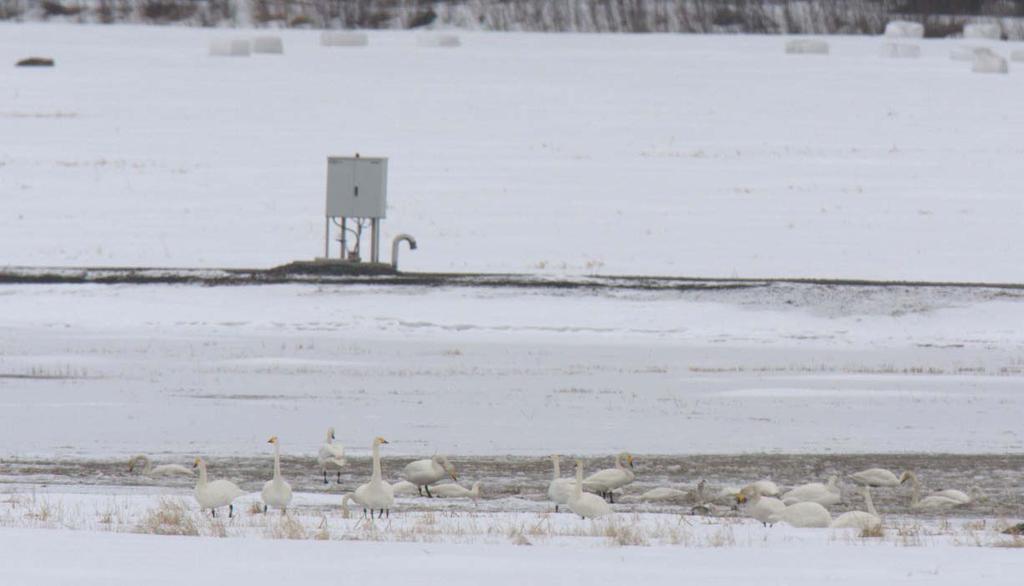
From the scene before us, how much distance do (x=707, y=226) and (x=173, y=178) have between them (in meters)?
9.88

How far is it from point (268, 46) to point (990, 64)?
1952 cm

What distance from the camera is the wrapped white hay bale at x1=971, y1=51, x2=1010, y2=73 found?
5059cm

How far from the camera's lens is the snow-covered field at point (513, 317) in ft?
33.7

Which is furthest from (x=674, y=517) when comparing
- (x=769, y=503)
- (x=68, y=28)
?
(x=68, y=28)

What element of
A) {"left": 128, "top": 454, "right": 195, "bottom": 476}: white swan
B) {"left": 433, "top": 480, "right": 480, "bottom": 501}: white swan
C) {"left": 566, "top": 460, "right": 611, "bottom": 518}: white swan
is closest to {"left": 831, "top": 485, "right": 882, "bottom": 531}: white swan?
{"left": 566, "top": 460, "right": 611, "bottom": 518}: white swan

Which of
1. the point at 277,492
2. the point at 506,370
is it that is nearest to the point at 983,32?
the point at 506,370

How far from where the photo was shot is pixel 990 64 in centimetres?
5069

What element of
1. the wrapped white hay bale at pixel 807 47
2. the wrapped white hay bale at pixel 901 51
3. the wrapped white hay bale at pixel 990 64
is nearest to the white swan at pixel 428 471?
the wrapped white hay bale at pixel 990 64

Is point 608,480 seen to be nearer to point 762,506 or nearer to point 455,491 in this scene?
point 455,491

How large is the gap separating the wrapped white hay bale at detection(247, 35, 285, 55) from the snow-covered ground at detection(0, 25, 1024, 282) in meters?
0.71

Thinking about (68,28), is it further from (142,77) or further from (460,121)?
(460,121)

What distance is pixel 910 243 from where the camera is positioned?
95.6 feet

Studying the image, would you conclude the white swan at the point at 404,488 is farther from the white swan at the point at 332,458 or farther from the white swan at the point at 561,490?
the white swan at the point at 561,490

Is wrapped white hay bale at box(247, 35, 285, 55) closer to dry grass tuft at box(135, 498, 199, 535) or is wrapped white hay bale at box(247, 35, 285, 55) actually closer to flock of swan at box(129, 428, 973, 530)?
flock of swan at box(129, 428, 973, 530)
